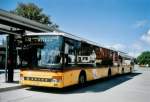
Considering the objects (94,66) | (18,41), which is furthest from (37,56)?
(94,66)

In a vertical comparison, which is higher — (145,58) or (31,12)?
(31,12)

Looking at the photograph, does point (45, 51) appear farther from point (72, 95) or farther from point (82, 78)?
point (82, 78)

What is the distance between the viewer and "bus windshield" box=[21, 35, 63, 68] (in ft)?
40.4

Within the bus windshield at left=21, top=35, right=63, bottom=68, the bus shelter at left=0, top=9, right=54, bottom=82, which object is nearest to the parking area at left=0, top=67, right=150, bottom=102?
the bus windshield at left=21, top=35, right=63, bottom=68

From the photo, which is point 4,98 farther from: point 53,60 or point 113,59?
point 113,59

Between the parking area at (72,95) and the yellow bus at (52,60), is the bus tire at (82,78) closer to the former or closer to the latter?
the yellow bus at (52,60)

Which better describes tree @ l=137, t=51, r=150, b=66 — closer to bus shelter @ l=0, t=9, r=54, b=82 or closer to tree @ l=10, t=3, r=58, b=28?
tree @ l=10, t=3, r=58, b=28

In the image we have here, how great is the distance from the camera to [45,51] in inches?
496

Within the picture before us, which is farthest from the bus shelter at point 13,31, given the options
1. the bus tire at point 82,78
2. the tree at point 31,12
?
the tree at point 31,12

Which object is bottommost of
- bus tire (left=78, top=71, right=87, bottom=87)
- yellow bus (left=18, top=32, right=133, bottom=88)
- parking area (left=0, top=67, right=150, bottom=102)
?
parking area (left=0, top=67, right=150, bottom=102)

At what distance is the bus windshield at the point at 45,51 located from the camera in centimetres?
1230

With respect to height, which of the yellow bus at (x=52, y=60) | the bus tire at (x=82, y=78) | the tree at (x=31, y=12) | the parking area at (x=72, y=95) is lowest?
the parking area at (x=72, y=95)

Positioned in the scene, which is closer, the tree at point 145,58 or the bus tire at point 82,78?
the bus tire at point 82,78

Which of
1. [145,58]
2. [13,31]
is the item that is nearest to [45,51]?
[13,31]
